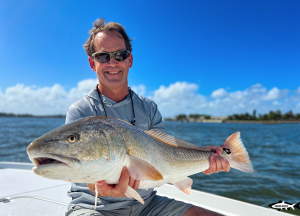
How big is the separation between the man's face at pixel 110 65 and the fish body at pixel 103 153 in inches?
42.8

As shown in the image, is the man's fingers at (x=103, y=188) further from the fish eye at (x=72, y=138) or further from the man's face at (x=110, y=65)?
the man's face at (x=110, y=65)

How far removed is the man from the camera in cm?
266

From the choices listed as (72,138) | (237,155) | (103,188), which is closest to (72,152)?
(72,138)

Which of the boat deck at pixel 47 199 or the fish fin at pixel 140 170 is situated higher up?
the fish fin at pixel 140 170

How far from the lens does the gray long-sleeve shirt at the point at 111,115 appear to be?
2619 millimetres

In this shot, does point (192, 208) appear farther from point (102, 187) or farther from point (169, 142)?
point (102, 187)

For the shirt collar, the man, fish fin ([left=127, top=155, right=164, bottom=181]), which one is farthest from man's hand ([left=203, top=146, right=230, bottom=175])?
the shirt collar

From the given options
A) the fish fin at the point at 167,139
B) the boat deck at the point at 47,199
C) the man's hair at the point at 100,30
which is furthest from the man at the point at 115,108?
the boat deck at the point at 47,199

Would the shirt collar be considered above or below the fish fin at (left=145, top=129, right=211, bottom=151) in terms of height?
above

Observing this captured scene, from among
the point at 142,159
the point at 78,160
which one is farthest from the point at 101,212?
the point at 78,160

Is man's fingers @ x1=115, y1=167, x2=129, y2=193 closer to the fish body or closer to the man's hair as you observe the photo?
the fish body

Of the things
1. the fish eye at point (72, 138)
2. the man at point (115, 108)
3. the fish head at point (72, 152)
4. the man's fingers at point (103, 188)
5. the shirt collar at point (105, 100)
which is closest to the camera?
the fish head at point (72, 152)

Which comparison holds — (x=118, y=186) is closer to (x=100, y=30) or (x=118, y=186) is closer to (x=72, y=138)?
(x=72, y=138)

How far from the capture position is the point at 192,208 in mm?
2883
